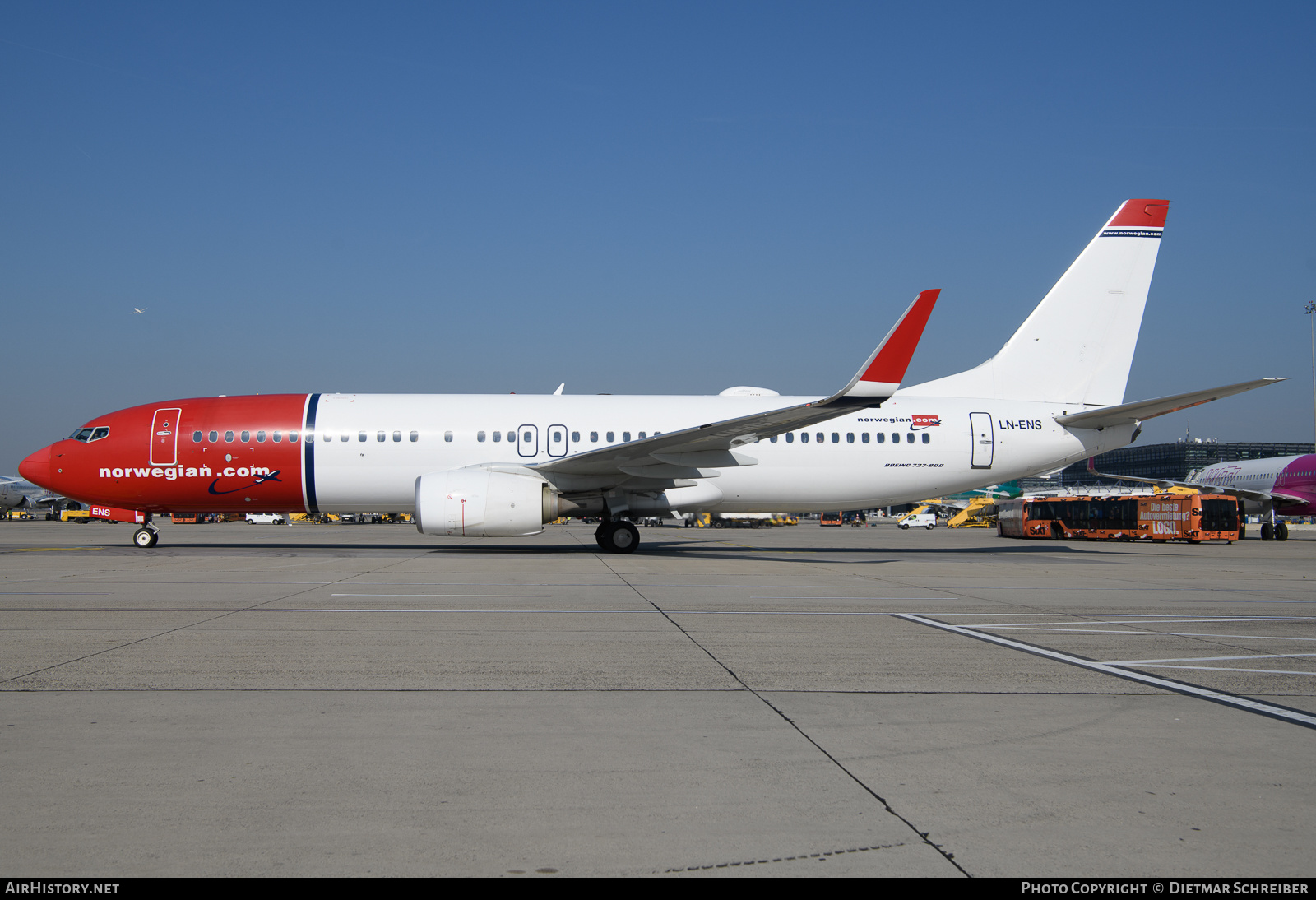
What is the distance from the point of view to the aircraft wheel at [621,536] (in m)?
19.4

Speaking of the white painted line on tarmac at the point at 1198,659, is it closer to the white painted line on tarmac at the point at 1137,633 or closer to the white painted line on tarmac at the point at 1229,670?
the white painted line on tarmac at the point at 1229,670

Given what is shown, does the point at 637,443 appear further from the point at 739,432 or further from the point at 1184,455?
the point at 1184,455

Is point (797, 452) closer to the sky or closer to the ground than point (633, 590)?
closer to the sky

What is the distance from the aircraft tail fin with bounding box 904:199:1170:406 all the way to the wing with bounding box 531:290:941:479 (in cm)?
700

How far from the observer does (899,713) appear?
4984 mm

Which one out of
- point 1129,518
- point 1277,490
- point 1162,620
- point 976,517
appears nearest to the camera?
point 1162,620

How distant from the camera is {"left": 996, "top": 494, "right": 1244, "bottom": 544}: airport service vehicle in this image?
33.8 metres

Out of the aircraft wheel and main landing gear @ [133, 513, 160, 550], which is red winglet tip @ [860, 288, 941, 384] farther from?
main landing gear @ [133, 513, 160, 550]

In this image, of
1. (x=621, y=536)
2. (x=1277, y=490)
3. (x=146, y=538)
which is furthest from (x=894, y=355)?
(x=1277, y=490)

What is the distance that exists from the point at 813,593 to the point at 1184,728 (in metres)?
6.97

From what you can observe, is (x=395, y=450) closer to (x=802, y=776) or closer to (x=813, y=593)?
(x=813, y=593)

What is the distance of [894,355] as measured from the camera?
51.6 ft

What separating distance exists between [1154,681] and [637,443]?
1212 centimetres
